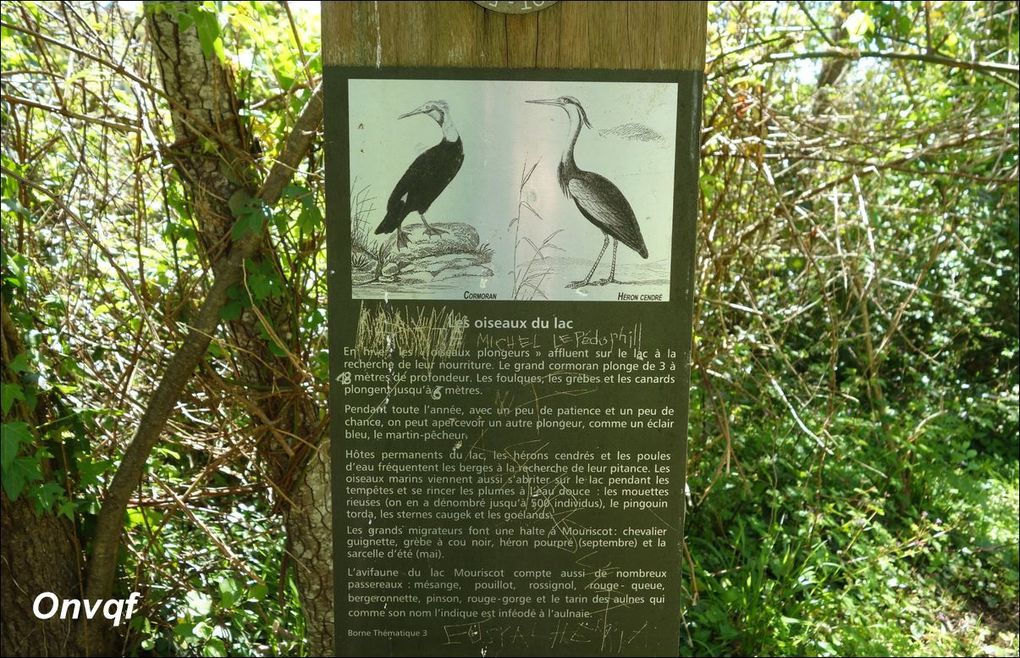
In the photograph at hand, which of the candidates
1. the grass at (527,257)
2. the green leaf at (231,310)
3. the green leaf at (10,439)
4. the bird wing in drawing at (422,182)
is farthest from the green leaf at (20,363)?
the grass at (527,257)

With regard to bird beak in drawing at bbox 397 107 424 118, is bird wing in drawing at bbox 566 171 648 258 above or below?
below

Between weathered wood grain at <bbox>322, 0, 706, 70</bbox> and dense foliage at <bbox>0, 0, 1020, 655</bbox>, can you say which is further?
dense foliage at <bbox>0, 0, 1020, 655</bbox>

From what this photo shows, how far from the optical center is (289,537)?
3.52 m

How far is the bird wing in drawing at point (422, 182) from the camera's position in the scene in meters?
2.02

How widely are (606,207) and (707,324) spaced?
2.65 meters

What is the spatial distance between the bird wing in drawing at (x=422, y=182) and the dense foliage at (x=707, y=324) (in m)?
0.85

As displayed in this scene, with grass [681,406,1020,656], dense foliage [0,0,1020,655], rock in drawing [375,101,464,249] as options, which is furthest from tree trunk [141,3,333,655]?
grass [681,406,1020,656]

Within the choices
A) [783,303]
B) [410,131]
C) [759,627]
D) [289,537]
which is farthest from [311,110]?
[783,303]

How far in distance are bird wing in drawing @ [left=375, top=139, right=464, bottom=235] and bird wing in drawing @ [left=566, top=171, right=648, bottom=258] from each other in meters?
0.30

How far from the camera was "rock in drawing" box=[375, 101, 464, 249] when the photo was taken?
6.58 feet

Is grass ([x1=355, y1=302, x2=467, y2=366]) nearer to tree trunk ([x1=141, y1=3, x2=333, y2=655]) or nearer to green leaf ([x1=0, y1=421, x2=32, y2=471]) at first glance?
tree trunk ([x1=141, y1=3, x2=333, y2=655])

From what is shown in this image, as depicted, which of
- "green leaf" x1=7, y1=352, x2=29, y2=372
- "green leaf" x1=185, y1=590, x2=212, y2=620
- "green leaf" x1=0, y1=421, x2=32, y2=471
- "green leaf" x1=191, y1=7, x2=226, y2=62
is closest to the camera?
"green leaf" x1=191, y1=7, x2=226, y2=62

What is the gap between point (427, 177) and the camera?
2.03 metres

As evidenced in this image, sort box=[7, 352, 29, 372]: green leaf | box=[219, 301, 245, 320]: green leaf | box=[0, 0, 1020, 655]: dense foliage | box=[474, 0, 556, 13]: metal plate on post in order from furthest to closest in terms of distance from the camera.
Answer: box=[0, 0, 1020, 655]: dense foliage, box=[219, 301, 245, 320]: green leaf, box=[7, 352, 29, 372]: green leaf, box=[474, 0, 556, 13]: metal plate on post
